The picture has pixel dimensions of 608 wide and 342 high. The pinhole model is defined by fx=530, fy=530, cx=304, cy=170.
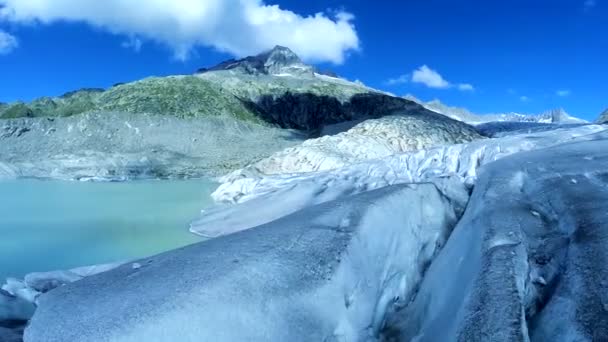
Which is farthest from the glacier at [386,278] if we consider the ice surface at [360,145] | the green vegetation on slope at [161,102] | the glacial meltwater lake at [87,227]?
the green vegetation on slope at [161,102]

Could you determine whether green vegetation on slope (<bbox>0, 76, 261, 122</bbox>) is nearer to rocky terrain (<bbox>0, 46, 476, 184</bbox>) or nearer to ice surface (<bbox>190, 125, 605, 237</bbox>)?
rocky terrain (<bbox>0, 46, 476, 184</bbox>)

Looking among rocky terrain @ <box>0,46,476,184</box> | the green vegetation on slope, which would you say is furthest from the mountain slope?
rocky terrain @ <box>0,46,476,184</box>

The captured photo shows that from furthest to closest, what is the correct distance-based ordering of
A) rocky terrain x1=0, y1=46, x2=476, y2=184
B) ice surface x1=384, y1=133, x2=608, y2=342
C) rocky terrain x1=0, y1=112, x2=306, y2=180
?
rocky terrain x1=0, y1=46, x2=476, y2=184 < rocky terrain x1=0, y1=112, x2=306, y2=180 < ice surface x1=384, y1=133, x2=608, y2=342

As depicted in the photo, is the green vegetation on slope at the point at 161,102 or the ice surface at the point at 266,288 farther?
the green vegetation on slope at the point at 161,102

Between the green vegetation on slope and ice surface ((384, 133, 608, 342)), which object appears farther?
the green vegetation on slope

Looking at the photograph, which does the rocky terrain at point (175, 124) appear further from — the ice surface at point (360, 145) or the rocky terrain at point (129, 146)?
the ice surface at point (360, 145)

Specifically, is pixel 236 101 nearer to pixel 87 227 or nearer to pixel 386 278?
pixel 87 227
